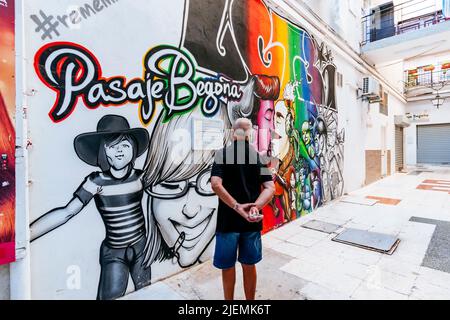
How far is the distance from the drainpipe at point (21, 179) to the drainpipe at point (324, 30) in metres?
3.98

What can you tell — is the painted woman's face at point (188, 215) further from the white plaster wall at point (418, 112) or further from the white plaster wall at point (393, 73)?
the white plaster wall at point (418, 112)

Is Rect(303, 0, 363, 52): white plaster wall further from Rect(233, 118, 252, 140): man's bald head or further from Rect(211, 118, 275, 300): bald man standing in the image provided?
Rect(211, 118, 275, 300): bald man standing

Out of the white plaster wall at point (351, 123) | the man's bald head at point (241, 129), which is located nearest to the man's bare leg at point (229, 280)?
the man's bald head at point (241, 129)

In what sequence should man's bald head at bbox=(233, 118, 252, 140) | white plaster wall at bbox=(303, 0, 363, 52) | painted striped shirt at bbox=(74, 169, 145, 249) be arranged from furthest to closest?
white plaster wall at bbox=(303, 0, 363, 52), painted striped shirt at bbox=(74, 169, 145, 249), man's bald head at bbox=(233, 118, 252, 140)

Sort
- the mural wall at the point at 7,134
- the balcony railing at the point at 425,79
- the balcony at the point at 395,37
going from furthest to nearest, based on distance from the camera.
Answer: the balcony railing at the point at 425,79 → the balcony at the point at 395,37 → the mural wall at the point at 7,134

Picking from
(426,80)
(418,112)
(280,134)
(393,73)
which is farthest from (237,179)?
(426,80)

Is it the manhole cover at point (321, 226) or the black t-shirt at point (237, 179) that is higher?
the black t-shirt at point (237, 179)

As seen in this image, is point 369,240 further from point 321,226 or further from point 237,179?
point 237,179

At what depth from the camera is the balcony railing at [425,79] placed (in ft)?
46.1

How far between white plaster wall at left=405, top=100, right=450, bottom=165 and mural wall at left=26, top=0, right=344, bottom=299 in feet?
52.7

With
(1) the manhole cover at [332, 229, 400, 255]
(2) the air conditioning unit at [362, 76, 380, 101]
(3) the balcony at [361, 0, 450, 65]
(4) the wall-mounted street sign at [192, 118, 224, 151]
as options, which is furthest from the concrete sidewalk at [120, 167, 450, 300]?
(3) the balcony at [361, 0, 450, 65]

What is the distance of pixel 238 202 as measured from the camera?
1931mm

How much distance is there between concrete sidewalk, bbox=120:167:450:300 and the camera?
7.82 ft
